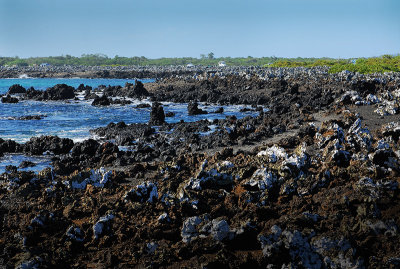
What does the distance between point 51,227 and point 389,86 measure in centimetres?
3556

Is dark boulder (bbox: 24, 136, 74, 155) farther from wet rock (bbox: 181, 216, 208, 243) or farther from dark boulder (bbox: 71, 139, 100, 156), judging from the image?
wet rock (bbox: 181, 216, 208, 243)

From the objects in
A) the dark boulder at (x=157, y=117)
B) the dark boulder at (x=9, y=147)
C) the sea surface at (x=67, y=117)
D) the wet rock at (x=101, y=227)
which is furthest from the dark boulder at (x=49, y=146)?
the wet rock at (x=101, y=227)

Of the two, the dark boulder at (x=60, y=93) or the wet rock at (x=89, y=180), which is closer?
the wet rock at (x=89, y=180)

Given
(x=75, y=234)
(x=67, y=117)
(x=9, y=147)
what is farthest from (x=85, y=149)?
(x=67, y=117)

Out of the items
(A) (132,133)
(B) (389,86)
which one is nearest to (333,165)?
(A) (132,133)

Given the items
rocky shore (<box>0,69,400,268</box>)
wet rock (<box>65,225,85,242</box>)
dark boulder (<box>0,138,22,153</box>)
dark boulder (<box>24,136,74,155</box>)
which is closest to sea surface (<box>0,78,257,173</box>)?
dark boulder (<box>24,136,74,155</box>)

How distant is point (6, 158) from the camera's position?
67.7ft

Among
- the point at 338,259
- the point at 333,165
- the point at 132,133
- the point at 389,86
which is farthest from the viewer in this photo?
the point at 389,86

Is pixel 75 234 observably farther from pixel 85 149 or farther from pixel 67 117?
pixel 67 117

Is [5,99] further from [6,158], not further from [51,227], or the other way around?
[51,227]

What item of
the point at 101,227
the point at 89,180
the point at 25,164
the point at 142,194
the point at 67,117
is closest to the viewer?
the point at 101,227

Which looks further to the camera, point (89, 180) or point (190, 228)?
point (89, 180)

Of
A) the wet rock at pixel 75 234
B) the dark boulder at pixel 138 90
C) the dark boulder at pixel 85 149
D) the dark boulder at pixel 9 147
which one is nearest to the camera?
the wet rock at pixel 75 234

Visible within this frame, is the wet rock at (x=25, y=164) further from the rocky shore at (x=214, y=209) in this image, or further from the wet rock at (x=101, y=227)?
the wet rock at (x=101, y=227)
